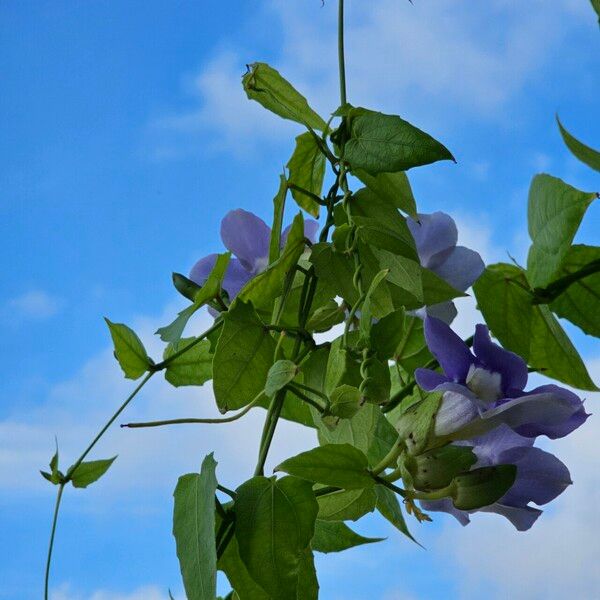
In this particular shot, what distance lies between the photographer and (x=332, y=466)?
406 millimetres

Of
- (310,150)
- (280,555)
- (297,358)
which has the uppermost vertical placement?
(310,150)

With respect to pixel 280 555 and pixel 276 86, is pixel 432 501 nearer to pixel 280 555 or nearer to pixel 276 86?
pixel 280 555

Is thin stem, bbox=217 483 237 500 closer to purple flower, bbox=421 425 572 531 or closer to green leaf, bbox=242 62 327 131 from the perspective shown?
purple flower, bbox=421 425 572 531

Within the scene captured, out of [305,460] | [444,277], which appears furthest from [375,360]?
[444,277]

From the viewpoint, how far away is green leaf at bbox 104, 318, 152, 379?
0.54m

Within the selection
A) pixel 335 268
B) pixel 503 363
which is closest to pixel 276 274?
pixel 335 268

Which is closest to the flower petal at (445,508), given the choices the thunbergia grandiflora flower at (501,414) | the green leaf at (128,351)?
the thunbergia grandiflora flower at (501,414)

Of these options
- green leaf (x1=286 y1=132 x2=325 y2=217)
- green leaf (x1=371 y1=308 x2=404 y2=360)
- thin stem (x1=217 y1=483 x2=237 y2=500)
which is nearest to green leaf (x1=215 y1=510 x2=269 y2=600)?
thin stem (x1=217 y1=483 x2=237 y2=500)

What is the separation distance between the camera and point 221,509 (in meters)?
0.44

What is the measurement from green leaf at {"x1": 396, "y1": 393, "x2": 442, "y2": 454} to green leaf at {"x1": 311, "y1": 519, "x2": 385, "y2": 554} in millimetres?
164

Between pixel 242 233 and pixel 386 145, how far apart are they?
0.41 feet

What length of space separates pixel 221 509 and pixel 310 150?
25 centimetres

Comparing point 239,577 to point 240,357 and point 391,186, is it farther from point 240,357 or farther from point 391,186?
point 391,186

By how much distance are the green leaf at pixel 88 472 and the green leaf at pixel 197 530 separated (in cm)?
17
